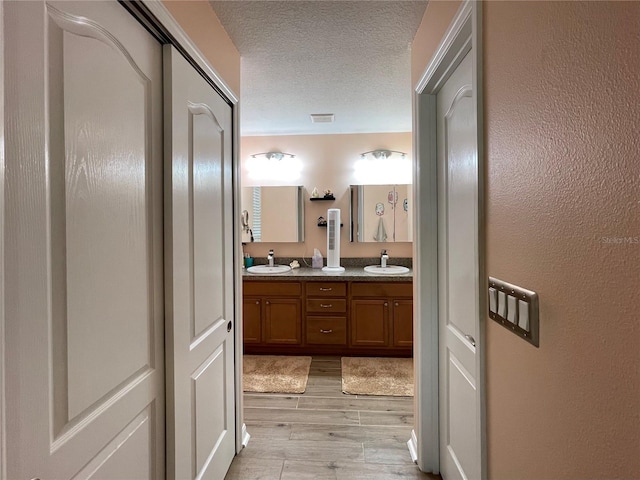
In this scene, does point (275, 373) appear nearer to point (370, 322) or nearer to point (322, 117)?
point (370, 322)

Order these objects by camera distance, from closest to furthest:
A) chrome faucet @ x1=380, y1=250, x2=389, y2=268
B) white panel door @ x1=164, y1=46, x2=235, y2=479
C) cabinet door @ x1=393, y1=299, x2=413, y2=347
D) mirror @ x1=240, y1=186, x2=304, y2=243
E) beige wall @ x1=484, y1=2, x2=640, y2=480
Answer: beige wall @ x1=484, y1=2, x2=640, y2=480, white panel door @ x1=164, y1=46, x2=235, y2=479, cabinet door @ x1=393, y1=299, x2=413, y2=347, chrome faucet @ x1=380, y1=250, x2=389, y2=268, mirror @ x1=240, y1=186, x2=304, y2=243

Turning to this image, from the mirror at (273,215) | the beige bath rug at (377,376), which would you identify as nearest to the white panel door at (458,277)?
the beige bath rug at (377,376)

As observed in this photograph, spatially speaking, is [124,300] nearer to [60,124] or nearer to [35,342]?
[35,342]

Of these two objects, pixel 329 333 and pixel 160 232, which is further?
pixel 329 333

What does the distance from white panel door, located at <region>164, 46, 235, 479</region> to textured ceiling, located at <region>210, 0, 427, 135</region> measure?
1.58ft

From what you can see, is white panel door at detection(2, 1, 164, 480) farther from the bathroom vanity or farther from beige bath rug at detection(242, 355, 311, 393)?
the bathroom vanity

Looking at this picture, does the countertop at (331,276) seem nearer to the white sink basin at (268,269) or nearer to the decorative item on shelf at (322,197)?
the white sink basin at (268,269)

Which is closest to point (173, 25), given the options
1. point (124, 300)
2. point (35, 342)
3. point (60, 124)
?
point (60, 124)

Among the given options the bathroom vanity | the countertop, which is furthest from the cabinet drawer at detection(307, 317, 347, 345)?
the countertop

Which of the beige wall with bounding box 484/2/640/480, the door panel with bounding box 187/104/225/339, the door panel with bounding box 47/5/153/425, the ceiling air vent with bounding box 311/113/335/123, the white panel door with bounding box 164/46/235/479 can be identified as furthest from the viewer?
the ceiling air vent with bounding box 311/113/335/123

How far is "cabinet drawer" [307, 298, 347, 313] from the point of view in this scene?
3156mm

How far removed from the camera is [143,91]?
1021 millimetres

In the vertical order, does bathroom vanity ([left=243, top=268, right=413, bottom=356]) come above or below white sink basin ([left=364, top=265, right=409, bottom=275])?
below

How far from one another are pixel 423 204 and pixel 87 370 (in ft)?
4.83
